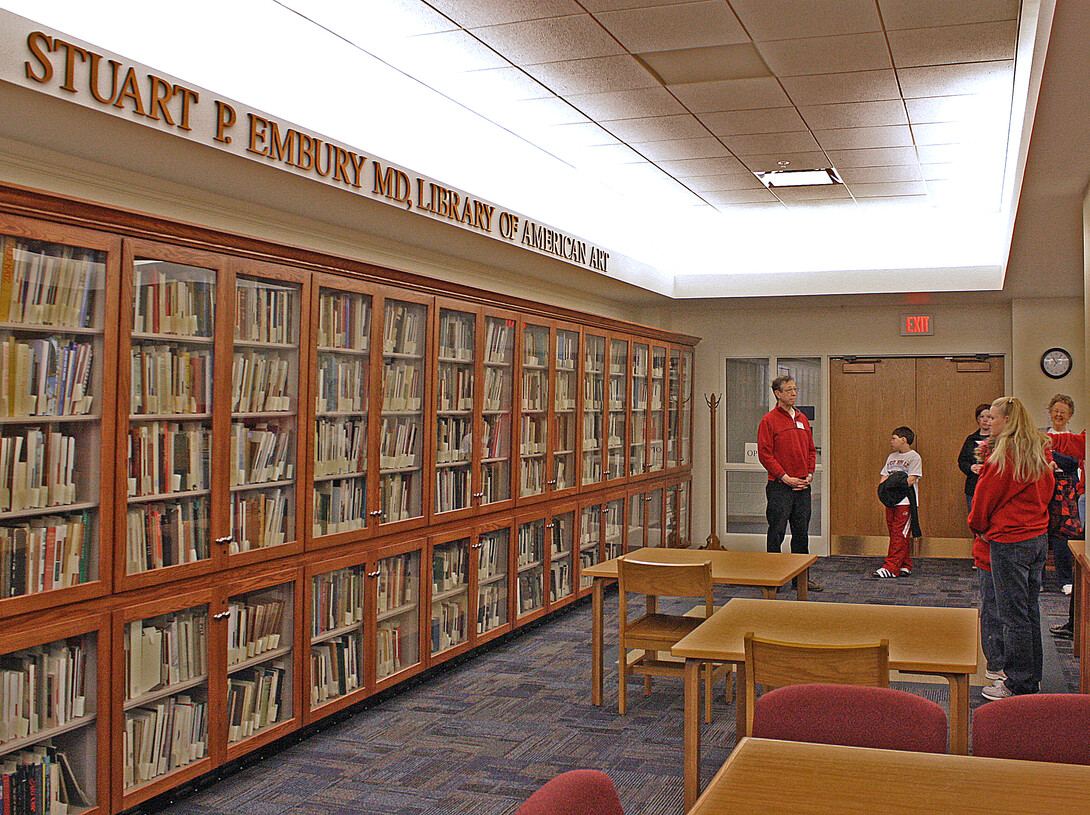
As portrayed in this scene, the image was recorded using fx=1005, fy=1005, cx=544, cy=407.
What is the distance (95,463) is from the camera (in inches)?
145

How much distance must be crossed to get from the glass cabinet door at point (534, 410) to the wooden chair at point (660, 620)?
5.91ft

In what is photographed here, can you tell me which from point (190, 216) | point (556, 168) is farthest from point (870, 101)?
point (190, 216)

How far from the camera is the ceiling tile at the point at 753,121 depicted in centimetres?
597

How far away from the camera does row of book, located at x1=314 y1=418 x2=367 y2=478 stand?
4.98 m

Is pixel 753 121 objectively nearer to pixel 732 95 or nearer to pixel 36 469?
pixel 732 95

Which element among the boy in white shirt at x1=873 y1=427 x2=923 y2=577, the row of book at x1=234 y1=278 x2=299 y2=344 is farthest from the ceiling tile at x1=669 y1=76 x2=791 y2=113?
the boy in white shirt at x1=873 y1=427 x2=923 y2=577

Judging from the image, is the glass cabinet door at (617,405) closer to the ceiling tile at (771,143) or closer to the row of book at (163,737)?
the ceiling tile at (771,143)

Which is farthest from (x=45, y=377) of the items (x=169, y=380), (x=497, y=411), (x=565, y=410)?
(x=565, y=410)

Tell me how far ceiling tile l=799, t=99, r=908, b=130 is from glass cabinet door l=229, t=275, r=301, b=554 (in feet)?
10.7

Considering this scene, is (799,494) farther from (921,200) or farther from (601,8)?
(601,8)

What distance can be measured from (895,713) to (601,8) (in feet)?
10.5

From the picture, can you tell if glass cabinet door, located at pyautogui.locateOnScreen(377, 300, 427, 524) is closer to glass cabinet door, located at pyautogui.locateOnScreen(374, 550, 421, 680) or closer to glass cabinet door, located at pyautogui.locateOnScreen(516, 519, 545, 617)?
glass cabinet door, located at pyautogui.locateOnScreen(374, 550, 421, 680)

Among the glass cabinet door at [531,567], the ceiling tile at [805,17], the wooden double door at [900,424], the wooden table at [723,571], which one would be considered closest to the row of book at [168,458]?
the wooden table at [723,571]

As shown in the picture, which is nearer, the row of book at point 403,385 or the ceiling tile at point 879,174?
the row of book at point 403,385
